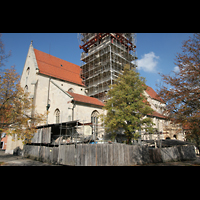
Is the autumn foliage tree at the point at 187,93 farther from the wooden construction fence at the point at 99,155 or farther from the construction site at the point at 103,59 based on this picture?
the construction site at the point at 103,59

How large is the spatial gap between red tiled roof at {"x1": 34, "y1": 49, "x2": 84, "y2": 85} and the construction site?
81.4 inches

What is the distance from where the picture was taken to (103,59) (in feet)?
101

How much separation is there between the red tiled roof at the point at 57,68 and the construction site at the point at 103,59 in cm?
207

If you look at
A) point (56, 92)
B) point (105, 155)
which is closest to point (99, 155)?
point (105, 155)

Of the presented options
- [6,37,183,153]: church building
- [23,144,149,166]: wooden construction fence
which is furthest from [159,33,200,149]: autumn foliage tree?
[6,37,183,153]: church building

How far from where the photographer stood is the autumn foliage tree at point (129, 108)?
16.6 m

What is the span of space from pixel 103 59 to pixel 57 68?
376 inches

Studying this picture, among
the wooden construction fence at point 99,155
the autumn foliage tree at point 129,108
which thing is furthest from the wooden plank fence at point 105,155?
the autumn foliage tree at point 129,108

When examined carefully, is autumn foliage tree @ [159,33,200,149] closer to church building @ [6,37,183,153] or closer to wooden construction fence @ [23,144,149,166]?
wooden construction fence @ [23,144,149,166]

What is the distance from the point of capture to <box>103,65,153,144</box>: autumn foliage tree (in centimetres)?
1658

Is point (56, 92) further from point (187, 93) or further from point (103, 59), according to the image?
point (187, 93)

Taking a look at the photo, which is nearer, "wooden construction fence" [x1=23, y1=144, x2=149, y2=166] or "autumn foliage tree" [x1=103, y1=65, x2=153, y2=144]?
"wooden construction fence" [x1=23, y1=144, x2=149, y2=166]
